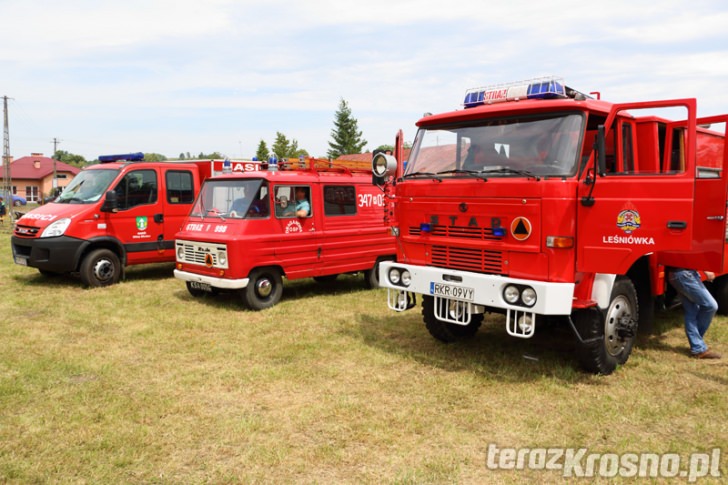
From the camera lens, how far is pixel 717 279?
802 cm

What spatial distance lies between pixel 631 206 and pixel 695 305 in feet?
6.60

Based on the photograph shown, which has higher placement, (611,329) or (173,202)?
(173,202)

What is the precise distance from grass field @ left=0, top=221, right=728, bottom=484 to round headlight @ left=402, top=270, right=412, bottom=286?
83 centimetres

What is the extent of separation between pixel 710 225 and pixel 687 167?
72 centimetres

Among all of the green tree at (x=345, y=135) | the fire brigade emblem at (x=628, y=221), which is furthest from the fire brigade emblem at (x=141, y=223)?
the green tree at (x=345, y=135)

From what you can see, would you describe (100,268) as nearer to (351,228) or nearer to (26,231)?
(26,231)

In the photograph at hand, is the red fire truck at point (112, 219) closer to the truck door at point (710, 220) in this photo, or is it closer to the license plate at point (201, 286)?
the license plate at point (201, 286)

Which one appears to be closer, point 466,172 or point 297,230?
point 466,172

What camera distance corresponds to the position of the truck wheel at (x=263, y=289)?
27.6 feet

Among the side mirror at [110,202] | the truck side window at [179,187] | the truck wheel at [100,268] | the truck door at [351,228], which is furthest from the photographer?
the truck side window at [179,187]

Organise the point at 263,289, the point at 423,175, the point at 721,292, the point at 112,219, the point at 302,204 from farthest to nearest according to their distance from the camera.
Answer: the point at 112,219, the point at 302,204, the point at 263,289, the point at 721,292, the point at 423,175

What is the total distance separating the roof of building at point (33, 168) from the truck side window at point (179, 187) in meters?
67.2

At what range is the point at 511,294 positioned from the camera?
200 inches

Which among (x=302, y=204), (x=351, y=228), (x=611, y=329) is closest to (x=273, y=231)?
(x=302, y=204)
